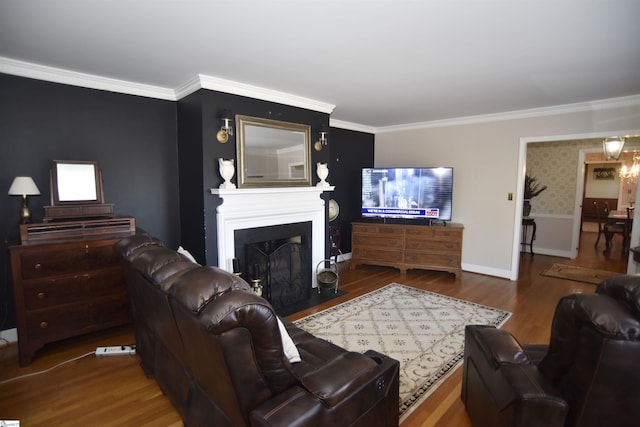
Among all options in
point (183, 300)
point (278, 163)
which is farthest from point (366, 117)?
point (183, 300)

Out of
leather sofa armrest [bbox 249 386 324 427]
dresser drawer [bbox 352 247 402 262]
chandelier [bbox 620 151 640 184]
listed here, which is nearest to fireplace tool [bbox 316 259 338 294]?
dresser drawer [bbox 352 247 402 262]

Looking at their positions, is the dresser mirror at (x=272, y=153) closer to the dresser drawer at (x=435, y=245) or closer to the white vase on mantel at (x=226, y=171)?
the white vase on mantel at (x=226, y=171)

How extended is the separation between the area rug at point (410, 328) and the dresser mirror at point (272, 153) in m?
1.59

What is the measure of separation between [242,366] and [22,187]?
2639mm

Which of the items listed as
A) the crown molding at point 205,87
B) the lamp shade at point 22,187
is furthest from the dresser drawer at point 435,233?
the lamp shade at point 22,187

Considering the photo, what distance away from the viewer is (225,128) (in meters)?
3.21

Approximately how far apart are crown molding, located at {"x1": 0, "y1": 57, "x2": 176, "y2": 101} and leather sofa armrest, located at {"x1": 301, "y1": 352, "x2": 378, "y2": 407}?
331 cm

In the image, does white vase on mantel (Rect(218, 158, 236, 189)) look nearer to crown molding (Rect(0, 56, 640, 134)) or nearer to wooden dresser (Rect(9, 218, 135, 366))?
crown molding (Rect(0, 56, 640, 134))

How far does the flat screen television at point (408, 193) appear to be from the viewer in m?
4.89

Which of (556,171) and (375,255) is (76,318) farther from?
(556,171)

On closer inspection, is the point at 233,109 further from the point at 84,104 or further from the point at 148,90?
the point at 84,104

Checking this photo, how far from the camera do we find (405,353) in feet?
8.92

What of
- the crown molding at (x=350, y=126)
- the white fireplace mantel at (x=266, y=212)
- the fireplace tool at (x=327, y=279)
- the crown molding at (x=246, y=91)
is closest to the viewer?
the crown molding at (x=246, y=91)

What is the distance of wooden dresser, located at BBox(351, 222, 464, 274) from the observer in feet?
15.6
